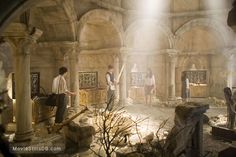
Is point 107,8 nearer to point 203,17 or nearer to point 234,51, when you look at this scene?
point 203,17

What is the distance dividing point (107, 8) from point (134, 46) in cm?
462

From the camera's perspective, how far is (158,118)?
35.1 ft

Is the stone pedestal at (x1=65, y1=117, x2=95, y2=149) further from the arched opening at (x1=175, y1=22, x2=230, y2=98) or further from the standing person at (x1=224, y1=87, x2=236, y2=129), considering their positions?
the arched opening at (x1=175, y1=22, x2=230, y2=98)

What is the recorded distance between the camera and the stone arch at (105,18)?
9.89 metres

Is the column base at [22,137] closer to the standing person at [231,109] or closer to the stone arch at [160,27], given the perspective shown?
the standing person at [231,109]

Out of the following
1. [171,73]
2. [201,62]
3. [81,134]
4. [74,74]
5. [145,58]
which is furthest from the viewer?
[201,62]

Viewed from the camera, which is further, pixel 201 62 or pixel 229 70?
pixel 201 62

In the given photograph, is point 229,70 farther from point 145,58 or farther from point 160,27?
point 145,58

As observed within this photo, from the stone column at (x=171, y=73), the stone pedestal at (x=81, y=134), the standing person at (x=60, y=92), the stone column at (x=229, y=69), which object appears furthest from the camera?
the stone column at (x=171, y=73)

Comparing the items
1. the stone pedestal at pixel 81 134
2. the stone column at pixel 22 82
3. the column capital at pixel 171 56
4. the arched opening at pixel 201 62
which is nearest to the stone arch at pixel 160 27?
the column capital at pixel 171 56

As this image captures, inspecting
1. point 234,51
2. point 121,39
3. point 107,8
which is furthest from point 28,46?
point 234,51

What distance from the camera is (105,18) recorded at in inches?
457

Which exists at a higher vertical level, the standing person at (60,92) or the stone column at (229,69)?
the stone column at (229,69)

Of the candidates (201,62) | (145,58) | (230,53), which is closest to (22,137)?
(145,58)
